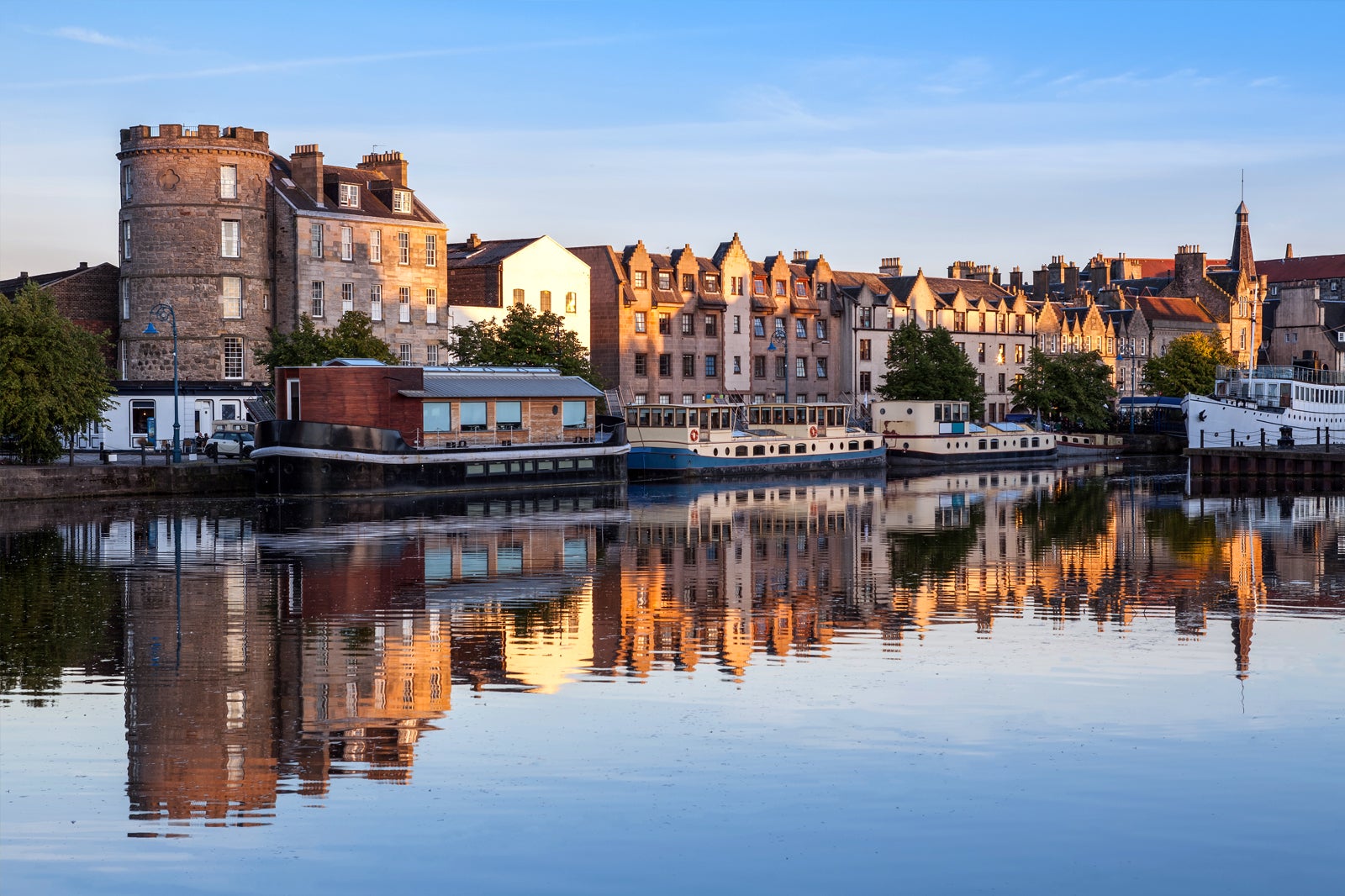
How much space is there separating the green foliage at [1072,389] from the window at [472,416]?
5602cm

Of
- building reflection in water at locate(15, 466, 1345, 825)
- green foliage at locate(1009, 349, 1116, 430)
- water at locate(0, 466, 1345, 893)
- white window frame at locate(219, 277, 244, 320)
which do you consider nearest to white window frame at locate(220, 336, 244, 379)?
white window frame at locate(219, 277, 244, 320)

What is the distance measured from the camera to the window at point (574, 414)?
2751 inches

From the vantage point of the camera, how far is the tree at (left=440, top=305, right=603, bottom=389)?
80.5 m

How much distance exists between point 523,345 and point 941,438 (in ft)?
85.7

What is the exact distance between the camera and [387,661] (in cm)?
2364

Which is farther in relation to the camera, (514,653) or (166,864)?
(514,653)

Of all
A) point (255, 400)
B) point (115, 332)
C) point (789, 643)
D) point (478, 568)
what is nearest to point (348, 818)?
point (789, 643)

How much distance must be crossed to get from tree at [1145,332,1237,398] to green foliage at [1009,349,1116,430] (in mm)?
11057

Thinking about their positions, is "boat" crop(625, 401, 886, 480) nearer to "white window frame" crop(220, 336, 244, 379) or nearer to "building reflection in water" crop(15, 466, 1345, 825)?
"building reflection in water" crop(15, 466, 1345, 825)

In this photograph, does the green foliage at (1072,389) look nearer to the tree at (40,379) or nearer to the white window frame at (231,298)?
the white window frame at (231,298)

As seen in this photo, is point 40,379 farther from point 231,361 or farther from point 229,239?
point 229,239

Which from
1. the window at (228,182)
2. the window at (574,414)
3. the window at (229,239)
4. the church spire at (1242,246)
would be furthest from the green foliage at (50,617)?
the church spire at (1242,246)

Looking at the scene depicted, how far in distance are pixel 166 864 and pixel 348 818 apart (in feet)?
6.09

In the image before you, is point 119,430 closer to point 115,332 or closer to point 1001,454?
point 115,332
